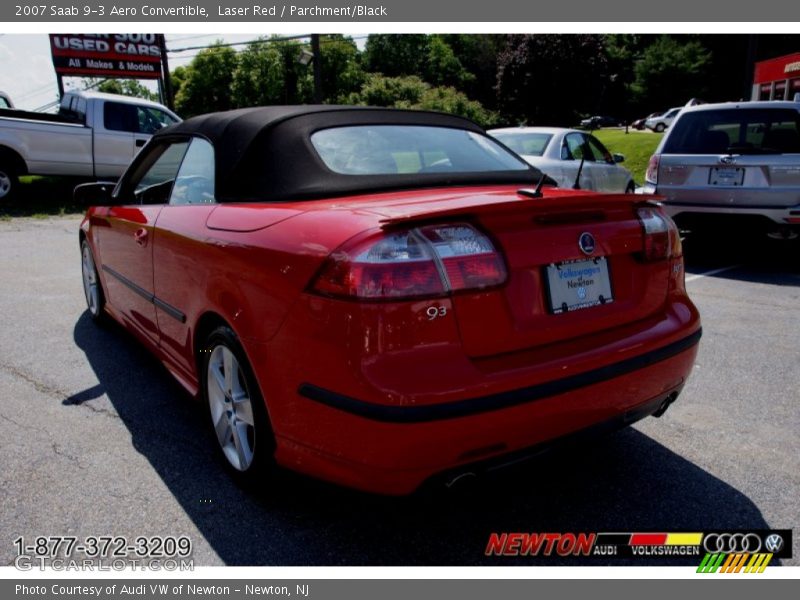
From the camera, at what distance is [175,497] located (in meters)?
2.62

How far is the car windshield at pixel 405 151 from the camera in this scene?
2852 millimetres

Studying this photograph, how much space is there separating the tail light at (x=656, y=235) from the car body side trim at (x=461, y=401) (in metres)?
0.51

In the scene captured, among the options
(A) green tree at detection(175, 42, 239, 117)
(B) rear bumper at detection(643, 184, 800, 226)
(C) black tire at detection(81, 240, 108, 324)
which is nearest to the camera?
(C) black tire at detection(81, 240, 108, 324)

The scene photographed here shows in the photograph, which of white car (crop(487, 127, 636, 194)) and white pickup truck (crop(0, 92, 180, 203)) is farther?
white pickup truck (crop(0, 92, 180, 203))

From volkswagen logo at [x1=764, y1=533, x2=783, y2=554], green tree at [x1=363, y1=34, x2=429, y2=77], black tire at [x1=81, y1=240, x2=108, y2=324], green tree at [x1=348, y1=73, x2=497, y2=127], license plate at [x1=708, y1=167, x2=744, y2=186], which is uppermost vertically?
green tree at [x1=363, y1=34, x2=429, y2=77]

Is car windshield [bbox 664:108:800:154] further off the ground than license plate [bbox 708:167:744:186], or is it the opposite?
car windshield [bbox 664:108:800:154]

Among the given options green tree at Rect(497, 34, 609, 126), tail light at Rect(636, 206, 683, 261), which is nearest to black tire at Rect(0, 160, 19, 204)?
tail light at Rect(636, 206, 683, 261)

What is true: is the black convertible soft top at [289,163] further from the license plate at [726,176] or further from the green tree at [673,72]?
the green tree at [673,72]

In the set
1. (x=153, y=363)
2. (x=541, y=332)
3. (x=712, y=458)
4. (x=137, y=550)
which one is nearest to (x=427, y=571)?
(x=541, y=332)

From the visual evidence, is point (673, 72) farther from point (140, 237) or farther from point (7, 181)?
point (140, 237)

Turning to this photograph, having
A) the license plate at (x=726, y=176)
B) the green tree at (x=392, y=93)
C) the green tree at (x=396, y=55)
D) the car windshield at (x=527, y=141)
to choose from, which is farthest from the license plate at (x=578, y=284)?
the green tree at (x=396, y=55)

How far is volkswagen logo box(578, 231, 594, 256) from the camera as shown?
2.26 metres

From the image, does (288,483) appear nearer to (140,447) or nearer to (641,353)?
(140,447)

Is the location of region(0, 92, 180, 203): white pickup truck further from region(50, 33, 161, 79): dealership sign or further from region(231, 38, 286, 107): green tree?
region(231, 38, 286, 107): green tree
